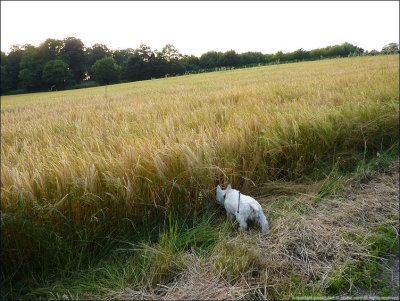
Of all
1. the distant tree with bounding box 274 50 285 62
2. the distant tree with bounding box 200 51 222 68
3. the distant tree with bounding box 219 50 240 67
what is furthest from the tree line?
the distant tree with bounding box 219 50 240 67

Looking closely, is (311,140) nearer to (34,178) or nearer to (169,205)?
(169,205)

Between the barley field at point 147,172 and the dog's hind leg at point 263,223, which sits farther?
the dog's hind leg at point 263,223

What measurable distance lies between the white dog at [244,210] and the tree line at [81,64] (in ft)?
19.0

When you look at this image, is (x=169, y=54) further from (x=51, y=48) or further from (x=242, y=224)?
(x=242, y=224)

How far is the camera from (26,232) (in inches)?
44.5

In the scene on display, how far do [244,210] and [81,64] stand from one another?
15.2 meters

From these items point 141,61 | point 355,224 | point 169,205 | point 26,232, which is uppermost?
point 141,61

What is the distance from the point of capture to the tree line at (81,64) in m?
12.1

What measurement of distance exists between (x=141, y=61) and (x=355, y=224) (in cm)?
2628

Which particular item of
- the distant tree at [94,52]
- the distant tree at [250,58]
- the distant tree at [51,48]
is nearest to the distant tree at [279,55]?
the distant tree at [250,58]

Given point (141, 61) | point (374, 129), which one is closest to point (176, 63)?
point (141, 61)

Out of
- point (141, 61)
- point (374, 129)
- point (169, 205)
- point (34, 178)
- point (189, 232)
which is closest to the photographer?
point (34, 178)

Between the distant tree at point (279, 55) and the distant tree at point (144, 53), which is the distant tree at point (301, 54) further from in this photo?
the distant tree at point (144, 53)

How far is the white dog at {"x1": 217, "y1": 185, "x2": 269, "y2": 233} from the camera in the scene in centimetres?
136
